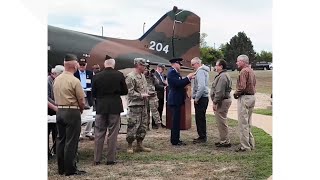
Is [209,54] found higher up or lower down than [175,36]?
higher up

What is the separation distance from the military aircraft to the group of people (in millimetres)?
4946

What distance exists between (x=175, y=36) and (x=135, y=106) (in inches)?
271

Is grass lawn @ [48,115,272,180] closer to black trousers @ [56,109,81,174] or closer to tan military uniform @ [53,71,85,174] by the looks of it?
black trousers @ [56,109,81,174]

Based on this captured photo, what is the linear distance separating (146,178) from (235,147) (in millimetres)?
2374

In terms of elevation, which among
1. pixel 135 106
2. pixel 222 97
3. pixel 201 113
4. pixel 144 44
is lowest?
pixel 201 113

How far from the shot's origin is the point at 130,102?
605 cm

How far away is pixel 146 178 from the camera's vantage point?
4.66 meters

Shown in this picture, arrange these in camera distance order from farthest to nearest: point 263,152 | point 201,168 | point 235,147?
point 235,147, point 263,152, point 201,168

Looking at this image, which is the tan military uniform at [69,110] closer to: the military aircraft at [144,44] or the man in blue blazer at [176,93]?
the man in blue blazer at [176,93]

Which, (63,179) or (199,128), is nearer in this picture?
(63,179)

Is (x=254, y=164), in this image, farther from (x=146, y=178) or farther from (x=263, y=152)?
(x=146, y=178)

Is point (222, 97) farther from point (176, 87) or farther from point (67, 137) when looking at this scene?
point (67, 137)

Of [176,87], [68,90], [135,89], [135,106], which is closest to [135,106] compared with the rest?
[135,106]
